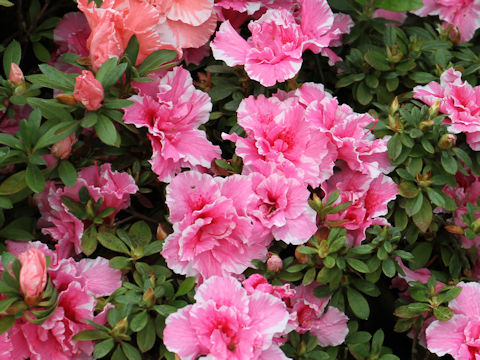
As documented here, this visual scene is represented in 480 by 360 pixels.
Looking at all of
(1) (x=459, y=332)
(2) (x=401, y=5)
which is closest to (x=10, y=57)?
(2) (x=401, y=5)

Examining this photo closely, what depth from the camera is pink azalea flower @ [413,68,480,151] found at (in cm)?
148

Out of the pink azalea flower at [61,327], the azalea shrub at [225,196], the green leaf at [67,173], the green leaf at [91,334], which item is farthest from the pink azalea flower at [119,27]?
the green leaf at [91,334]

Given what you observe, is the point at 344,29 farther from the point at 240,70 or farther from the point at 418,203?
the point at 418,203

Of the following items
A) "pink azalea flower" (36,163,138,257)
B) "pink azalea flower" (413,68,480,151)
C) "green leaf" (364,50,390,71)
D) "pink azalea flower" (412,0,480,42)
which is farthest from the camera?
"pink azalea flower" (412,0,480,42)

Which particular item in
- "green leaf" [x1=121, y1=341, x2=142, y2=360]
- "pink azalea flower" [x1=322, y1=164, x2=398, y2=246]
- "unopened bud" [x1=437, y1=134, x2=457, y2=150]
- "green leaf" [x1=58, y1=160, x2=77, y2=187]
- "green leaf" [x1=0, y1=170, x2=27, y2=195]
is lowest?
"green leaf" [x1=121, y1=341, x2=142, y2=360]

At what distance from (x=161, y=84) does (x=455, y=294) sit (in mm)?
807

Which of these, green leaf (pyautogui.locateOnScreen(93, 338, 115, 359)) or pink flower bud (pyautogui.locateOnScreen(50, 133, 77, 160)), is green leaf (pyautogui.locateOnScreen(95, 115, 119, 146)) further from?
green leaf (pyautogui.locateOnScreen(93, 338, 115, 359))

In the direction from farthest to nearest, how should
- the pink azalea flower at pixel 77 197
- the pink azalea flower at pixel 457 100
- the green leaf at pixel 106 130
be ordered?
the pink azalea flower at pixel 457 100 < the pink azalea flower at pixel 77 197 < the green leaf at pixel 106 130

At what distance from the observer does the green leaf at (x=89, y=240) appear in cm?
134

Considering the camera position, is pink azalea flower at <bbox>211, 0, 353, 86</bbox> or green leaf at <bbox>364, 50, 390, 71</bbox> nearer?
pink azalea flower at <bbox>211, 0, 353, 86</bbox>

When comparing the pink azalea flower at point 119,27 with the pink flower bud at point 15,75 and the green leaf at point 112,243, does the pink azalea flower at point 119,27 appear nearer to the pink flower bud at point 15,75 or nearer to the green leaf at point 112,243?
the pink flower bud at point 15,75

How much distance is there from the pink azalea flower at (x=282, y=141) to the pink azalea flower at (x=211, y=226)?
88 millimetres

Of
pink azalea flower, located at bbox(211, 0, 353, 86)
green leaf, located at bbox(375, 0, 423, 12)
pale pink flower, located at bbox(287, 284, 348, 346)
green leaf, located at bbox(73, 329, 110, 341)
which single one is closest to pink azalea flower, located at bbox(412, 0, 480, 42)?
green leaf, located at bbox(375, 0, 423, 12)

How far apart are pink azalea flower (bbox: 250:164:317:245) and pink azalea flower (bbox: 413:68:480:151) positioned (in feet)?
1.34
